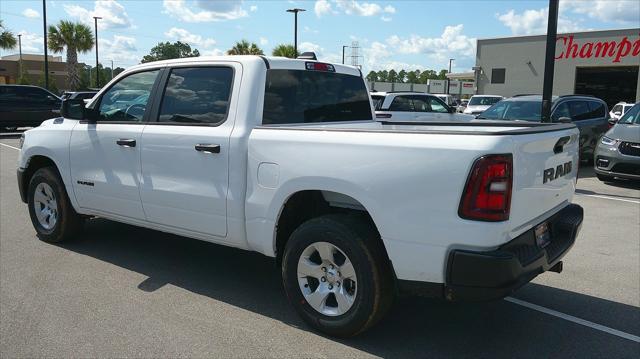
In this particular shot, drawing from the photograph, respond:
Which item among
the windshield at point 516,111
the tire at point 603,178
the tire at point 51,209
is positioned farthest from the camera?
the windshield at point 516,111

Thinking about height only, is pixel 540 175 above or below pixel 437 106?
below

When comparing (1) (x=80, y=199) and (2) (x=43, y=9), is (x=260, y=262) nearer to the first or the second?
(1) (x=80, y=199)

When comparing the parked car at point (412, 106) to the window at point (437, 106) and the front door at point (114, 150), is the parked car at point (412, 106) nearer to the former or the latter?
the window at point (437, 106)

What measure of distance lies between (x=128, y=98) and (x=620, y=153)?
8.71 metres

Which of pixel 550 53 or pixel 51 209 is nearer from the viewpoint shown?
pixel 51 209

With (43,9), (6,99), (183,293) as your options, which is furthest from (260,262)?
(43,9)

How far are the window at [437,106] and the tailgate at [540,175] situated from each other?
1236cm

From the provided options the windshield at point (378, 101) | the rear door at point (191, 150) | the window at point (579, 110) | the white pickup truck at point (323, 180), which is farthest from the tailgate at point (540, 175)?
the windshield at point (378, 101)

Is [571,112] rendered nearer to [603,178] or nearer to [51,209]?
[603,178]

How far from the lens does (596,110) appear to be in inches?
504

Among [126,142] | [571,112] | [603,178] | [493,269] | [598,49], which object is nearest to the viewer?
[493,269]

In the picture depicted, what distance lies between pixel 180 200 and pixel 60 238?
2187 mm

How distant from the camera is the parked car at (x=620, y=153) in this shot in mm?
9719

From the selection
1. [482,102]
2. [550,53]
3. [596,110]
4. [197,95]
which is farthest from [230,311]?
[482,102]
